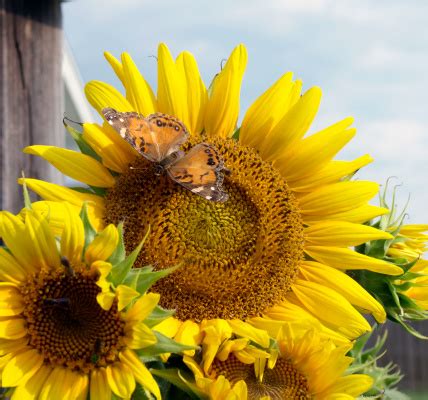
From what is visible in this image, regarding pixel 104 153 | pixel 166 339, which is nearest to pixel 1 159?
pixel 104 153

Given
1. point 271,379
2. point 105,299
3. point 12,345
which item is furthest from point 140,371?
point 271,379

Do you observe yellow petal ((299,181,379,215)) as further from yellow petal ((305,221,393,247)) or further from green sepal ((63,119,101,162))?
green sepal ((63,119,101,162))

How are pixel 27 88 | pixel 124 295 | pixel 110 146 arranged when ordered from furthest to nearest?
pixel 27 88 → pixel 110 146 → pixel 124 295

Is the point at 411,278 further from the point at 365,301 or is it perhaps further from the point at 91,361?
the point at 91,361

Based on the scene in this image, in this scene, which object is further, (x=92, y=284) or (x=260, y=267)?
(x=260, y=267)

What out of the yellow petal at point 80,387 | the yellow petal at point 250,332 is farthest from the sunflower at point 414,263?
the yellow petal at point 80,387

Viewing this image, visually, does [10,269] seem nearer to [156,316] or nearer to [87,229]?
[87,229]

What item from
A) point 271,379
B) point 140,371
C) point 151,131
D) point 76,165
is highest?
point 151,131
